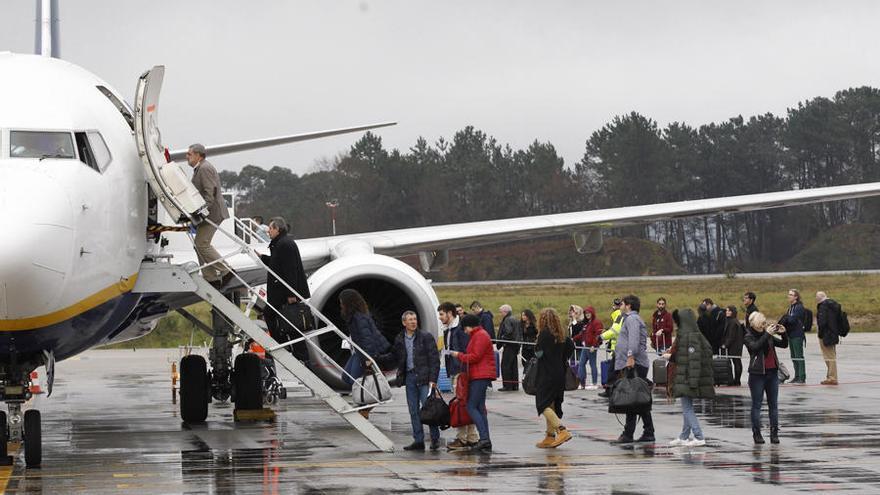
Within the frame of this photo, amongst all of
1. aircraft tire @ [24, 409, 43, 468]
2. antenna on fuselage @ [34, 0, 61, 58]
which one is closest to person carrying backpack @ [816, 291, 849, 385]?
antenna on fuselage @ [34, 0, 61, 58]

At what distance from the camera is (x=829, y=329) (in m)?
23.0

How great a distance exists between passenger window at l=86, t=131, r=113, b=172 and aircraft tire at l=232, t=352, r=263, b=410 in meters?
5.24

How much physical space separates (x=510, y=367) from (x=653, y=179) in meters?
56.7

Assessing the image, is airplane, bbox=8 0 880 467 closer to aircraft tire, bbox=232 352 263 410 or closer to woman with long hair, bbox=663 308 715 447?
aircraft tire, bbox=232 352 263 410

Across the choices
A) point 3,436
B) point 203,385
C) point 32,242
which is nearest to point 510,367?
point 203,385

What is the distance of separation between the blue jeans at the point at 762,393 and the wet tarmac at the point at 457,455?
1.05ft

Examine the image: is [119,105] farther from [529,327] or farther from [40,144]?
[529,327]

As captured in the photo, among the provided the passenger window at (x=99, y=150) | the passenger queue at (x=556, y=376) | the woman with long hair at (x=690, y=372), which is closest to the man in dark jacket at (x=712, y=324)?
the passenger queue at (x=556, y=376)

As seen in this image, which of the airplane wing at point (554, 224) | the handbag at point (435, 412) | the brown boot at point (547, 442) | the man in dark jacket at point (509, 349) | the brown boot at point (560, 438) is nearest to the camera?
the handbag at point (435, 412)

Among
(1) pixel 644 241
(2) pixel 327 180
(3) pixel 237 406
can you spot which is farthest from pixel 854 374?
(2) pixel 327 180

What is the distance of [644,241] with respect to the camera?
231ft

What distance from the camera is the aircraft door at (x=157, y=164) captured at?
1346 centimetres

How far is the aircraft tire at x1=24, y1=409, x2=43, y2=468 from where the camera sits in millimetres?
12938

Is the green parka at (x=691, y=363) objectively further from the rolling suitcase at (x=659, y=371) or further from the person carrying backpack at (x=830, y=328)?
the person carrying backpack at (x=830, y=328)
